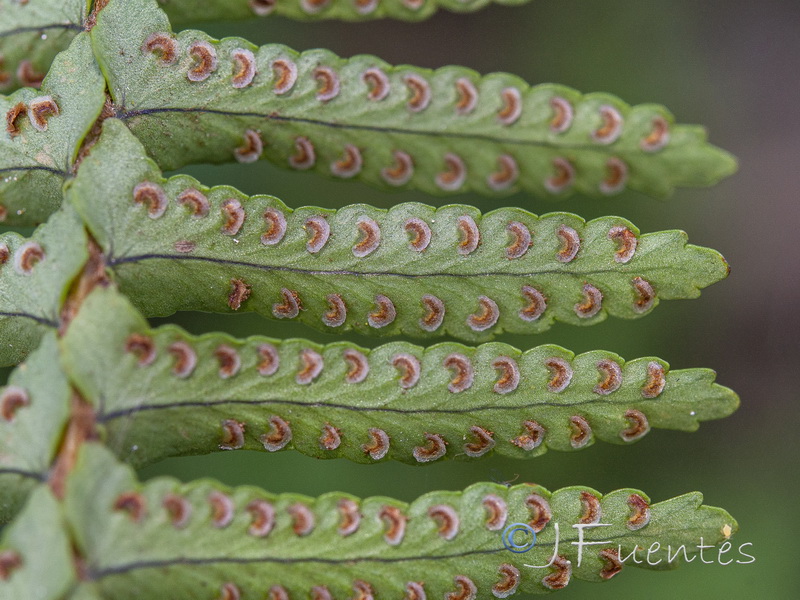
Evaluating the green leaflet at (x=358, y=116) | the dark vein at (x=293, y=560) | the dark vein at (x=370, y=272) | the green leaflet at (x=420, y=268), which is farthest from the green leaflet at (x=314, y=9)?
the dark vein at (x=293, y=560)

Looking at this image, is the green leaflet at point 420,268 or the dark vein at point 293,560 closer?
the dark vein at point 293,560

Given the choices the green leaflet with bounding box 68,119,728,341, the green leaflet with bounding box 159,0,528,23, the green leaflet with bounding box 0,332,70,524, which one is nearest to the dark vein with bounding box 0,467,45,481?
the green leaflet with bounding box 0,332,70,524

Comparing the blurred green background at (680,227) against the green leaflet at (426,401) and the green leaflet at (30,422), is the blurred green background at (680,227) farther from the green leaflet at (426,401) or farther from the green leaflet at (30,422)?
the green leaflet at (30,422)

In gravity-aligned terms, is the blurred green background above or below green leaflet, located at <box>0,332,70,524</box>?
above

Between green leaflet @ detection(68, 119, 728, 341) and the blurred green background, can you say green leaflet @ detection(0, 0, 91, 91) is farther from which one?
the blurred green background

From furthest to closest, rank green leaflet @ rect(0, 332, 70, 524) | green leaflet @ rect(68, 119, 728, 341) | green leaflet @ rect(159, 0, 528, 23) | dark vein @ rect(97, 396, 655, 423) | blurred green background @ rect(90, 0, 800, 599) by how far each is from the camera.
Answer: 1. blurred green background @ rect(90, 0, 800, 599)
2. green leaflet @ rect(159, 0, 528, 23)
3. green leaflet @ rect(68, 119, 728, 341)
4. dark vein @ rect(97, 396, 655, 423)
5. green leaflet @ rect(0, 332, 70, 524)

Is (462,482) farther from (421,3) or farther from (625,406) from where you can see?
(421,3)
